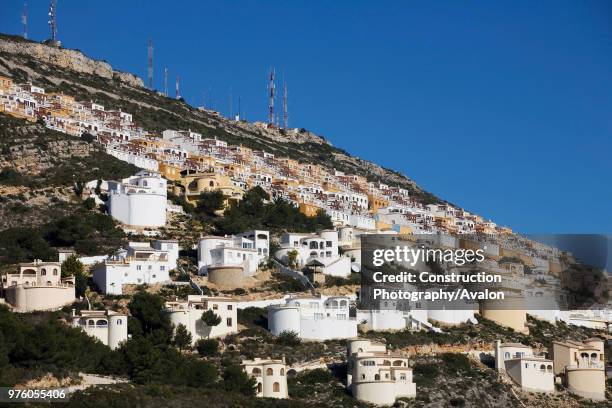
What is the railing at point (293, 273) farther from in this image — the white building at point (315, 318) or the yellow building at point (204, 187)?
the yellow building at point (204, 187)

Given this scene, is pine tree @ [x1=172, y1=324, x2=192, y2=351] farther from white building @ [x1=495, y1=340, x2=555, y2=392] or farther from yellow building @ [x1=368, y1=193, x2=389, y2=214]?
yellow building @ [x1=368, y1=193, x2=389, y2=214]

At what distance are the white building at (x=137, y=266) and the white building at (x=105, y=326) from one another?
557 centimetres

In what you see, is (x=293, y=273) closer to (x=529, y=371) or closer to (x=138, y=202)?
(x=138, y=202)

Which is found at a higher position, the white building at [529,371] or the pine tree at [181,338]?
the pine tree at [181,338]

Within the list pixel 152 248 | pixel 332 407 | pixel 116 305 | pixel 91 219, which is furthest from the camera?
pixel 91 219

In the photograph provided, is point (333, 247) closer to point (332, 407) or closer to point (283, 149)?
point (332, 407)

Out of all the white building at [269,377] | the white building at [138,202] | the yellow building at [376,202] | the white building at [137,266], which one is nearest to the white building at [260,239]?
the white building at [138,202]

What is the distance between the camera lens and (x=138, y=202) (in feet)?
234

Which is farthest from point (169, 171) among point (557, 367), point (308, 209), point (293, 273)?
point (557, 367)

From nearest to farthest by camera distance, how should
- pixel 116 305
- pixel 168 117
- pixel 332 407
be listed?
pixel 332 407 < pixel 116 305 < pixel 168 117

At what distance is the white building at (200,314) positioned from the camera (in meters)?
58.0

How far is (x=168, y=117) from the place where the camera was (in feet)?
360

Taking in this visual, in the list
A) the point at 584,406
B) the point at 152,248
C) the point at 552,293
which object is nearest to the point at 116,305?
the point at 152,248

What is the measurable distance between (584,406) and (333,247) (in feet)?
50.7
